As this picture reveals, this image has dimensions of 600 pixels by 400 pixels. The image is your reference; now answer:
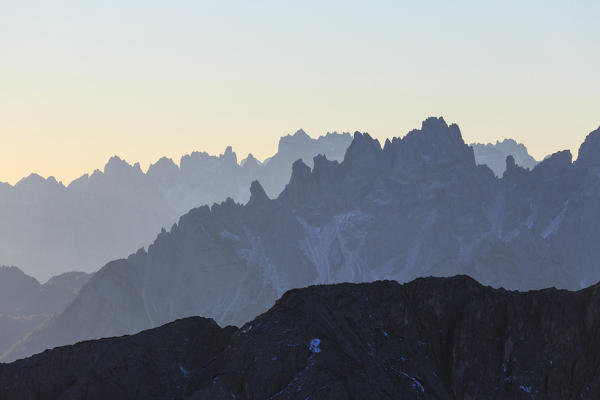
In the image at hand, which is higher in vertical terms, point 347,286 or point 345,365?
point 347,286

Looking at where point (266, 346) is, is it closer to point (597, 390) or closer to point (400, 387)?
point (400, 387)

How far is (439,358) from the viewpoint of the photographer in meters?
135

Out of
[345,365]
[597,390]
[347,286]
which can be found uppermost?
[347,286]

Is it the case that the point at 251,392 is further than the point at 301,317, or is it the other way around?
the point at 301,317

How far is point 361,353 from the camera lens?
12988 centimetres

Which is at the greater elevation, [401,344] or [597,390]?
[401,344]

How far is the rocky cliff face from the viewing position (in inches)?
4970

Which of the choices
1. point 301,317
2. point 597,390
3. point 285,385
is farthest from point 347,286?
point 597,390

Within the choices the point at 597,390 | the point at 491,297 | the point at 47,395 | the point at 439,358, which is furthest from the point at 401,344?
the point at 47,395

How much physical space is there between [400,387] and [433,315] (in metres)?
14.9

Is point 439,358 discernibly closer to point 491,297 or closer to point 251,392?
point 491,297

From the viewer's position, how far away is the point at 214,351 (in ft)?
446

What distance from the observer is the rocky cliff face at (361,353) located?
126 meters

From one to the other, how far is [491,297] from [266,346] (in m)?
29.3
